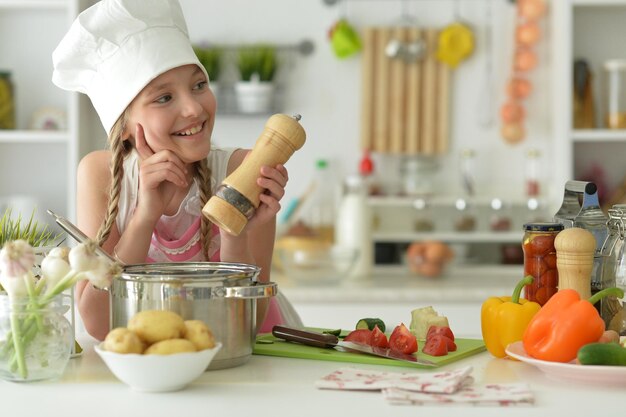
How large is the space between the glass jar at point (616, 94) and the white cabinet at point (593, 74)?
0.17ft

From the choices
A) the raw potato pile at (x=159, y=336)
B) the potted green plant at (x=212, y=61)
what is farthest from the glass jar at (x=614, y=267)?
the potted green plant at (x=212, y=61)

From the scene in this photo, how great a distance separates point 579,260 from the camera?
1.34m

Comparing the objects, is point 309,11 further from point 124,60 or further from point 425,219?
point 124,60

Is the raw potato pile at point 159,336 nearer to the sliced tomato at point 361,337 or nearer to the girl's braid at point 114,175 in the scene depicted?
the sliced tomato at point 361,337

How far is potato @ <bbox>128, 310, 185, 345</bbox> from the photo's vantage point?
1123 millimetres

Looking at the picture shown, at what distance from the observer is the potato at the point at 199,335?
3.73ft

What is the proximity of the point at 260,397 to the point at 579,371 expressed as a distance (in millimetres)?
398

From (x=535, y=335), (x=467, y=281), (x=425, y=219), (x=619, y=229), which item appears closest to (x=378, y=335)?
(x=535, y=335)

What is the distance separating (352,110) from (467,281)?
0.82m

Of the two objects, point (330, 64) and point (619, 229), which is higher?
point (330, 64)

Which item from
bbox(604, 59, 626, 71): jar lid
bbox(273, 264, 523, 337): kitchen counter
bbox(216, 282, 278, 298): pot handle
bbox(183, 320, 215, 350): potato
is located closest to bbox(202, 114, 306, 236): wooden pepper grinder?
bbox(216, 282, 278, 298): pot handle

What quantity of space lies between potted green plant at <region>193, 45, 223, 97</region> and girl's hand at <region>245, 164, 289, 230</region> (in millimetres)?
2134

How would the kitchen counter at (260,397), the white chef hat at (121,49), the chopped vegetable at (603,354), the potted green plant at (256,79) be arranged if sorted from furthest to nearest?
the potted green plant at (256,79) → the white chef hat at (121,49) → the chopped vegetable at (603,354) → the kitchen counter at (260,397)

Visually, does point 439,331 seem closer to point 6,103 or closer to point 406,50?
point 406,50
